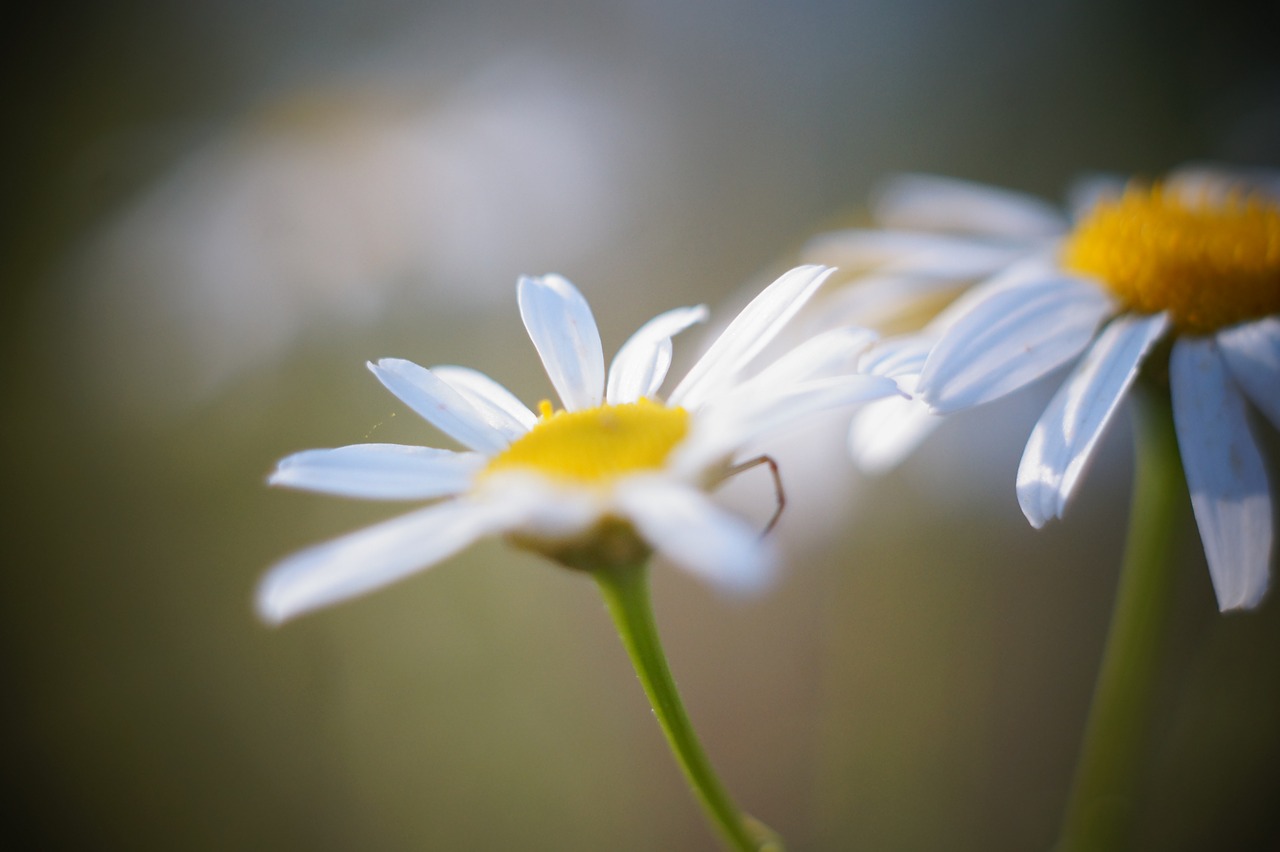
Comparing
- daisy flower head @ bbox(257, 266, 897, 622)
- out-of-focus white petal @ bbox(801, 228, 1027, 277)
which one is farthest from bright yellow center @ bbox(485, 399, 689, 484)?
out-of-focus white petal @ bbox(801, 228, 1027, 277)

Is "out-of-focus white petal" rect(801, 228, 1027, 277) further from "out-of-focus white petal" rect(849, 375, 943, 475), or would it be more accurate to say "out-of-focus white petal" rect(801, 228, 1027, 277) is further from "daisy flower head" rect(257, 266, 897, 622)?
"daisy flower head" rect(257, 266, 897, 622)

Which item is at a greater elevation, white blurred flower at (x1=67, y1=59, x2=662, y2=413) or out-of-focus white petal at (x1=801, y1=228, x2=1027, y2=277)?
white blurred flower at (x1=67, y1=59, x2=662, y2=413)

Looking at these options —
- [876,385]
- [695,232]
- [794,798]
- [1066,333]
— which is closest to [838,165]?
[695,232]

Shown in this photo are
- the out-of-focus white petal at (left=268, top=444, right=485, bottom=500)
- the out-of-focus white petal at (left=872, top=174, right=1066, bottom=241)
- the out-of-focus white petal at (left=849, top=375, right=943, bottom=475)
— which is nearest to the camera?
the out-of-focus white petal at (left=268, top=444, right=485, bottom=500)

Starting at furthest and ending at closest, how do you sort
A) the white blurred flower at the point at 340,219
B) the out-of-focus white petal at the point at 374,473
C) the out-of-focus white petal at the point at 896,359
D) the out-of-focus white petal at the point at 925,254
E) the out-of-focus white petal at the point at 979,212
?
the white blurred flower at the point at 340,219 < the out-of-focus white petal at the point at 979,212 < the out-of-focus white petal at the point at 925,254 < the out-of-focus white petal at the point at 896,359 < the out-of-focus white petal at the point at 374,473

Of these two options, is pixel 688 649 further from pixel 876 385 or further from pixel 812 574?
pixel 876 385

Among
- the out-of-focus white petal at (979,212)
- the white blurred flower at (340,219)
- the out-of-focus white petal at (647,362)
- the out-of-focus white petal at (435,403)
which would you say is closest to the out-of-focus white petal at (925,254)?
the out-of-focus white petal at (979,212)

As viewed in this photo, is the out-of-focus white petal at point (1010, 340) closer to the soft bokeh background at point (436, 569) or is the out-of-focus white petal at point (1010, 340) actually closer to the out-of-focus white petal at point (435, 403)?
the out-of-focus white petal at point (435, 403)

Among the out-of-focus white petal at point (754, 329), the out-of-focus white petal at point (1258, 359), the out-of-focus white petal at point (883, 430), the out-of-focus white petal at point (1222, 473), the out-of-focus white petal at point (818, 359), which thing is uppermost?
the out-of-focus white petal at point (754, 329)

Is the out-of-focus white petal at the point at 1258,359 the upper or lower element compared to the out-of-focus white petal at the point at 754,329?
lower
